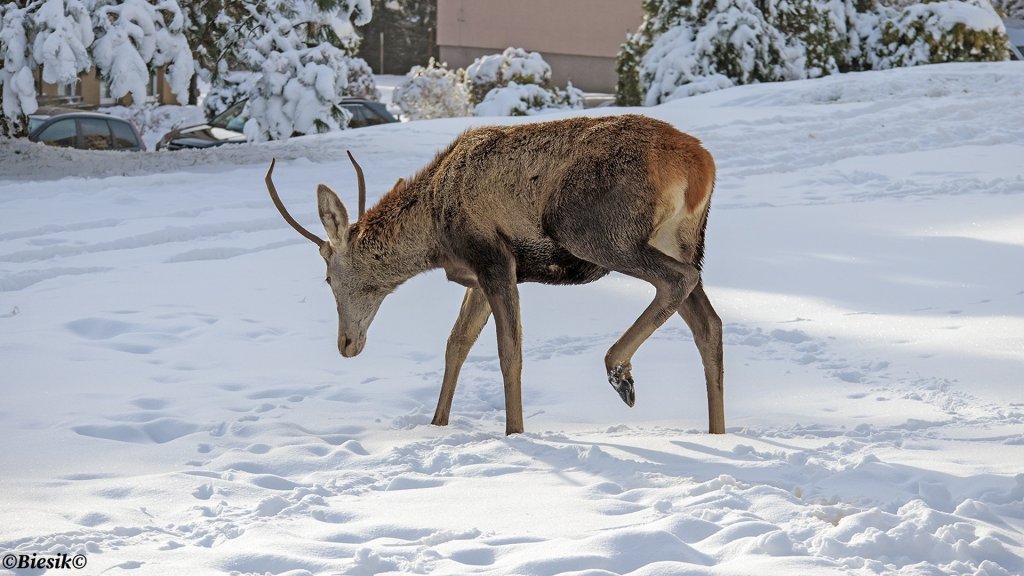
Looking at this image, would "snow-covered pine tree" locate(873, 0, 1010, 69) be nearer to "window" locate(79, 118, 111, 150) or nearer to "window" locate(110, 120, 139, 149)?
"window" locate(110, 120, 139, 149)

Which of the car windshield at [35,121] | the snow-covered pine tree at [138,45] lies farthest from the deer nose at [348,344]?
the car windshield at [35,121]

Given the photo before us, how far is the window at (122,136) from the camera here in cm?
2136

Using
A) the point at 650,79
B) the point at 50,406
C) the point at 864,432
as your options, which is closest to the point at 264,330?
the point at 50,406

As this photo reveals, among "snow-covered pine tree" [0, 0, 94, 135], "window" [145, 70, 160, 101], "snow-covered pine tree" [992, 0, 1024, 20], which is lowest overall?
"window" [145, 70, 160, 101]

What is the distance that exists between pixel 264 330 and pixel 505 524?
4.81 m

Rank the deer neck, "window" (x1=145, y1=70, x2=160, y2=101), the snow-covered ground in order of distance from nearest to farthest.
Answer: the snow-covered ground < the deer neck < "window" (x1=145, y1=70, x2=160, y2=101)

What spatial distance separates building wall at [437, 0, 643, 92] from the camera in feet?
135

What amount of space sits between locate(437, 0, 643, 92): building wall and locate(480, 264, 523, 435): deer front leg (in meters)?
35.2

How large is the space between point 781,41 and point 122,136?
1150 centimetres

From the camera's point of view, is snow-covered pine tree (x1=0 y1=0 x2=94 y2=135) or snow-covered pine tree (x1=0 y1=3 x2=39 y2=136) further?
snow-covered pine tree (x1=0 y1=3 x2=39 y2=136)

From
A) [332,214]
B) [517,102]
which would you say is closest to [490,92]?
[517,102]

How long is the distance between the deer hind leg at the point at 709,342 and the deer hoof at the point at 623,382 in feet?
2.02

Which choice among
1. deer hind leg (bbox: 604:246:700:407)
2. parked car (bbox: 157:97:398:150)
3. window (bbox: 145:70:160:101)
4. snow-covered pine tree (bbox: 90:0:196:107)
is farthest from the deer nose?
window (bbox: 145:70:160:101)

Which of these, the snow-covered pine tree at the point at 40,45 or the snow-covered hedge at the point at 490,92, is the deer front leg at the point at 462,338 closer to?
the snow-covered pine tree at the point at 40,45
